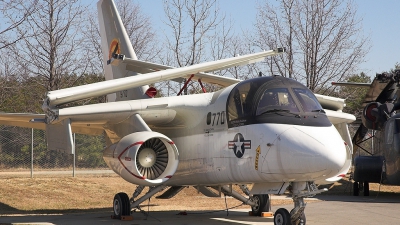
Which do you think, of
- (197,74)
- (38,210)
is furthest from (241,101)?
(38,210)

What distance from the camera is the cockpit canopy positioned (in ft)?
36.5

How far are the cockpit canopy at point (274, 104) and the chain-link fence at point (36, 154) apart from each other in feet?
39.7

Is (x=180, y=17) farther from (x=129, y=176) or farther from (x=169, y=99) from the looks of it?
(x=129, y=176)

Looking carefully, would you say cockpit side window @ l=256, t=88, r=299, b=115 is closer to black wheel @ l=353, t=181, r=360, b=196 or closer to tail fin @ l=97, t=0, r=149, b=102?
tail fin @ l=97, t=0, r=149, b=102

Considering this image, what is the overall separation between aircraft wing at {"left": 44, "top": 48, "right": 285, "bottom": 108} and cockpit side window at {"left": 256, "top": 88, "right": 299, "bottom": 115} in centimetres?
226

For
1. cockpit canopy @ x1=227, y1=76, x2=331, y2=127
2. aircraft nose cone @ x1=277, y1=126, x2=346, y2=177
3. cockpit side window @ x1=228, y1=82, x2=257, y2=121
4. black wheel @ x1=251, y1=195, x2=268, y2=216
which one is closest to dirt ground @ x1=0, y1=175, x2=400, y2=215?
black wheel @ x1=251, y1=195, x2=268, y2=216

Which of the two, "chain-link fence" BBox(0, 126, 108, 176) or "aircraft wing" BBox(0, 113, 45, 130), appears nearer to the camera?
"aircraft wing" BBox(0, 113, 45, 130)

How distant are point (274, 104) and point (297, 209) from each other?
189 centimetres

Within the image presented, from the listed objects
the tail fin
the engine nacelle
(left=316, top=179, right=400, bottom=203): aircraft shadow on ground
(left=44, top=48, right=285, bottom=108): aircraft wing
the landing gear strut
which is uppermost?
the tail fin

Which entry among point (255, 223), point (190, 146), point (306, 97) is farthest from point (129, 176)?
point (306, 97)

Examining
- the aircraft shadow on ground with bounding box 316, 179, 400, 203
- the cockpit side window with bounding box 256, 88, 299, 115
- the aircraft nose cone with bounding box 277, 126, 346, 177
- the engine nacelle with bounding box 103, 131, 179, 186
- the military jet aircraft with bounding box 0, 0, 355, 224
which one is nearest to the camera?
the aircraft nose cone with bounding box 277, 126, 346, 177

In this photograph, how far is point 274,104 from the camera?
1141cm

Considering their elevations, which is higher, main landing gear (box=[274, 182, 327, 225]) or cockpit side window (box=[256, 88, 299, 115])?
cockpit side window (box=[256, 88, 299, 115])

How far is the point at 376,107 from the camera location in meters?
20.3
